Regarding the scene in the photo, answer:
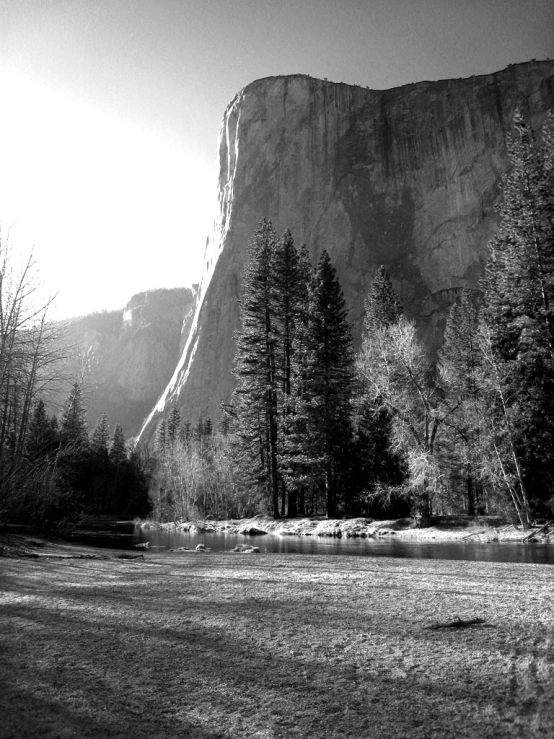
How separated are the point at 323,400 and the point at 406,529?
959cm

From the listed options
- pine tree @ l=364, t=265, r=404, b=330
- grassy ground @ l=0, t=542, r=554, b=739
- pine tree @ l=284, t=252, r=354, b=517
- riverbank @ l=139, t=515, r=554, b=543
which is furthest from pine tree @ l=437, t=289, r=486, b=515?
grassy ground @ l=0, t=542, r=554, b=739

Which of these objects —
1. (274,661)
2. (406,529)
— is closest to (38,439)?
(274,661)

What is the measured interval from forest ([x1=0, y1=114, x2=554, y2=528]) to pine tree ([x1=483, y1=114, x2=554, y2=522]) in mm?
67

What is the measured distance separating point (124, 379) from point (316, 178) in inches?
4012

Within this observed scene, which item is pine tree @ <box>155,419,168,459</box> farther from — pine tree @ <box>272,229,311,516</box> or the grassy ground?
the grassy ground

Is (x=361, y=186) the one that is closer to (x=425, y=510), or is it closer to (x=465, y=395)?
(x=465, y=395)

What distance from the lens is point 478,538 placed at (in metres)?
21.9

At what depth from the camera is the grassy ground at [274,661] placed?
10.5ft

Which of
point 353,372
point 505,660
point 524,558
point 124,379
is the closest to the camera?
point 505,660

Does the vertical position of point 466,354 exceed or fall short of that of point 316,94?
it falls short

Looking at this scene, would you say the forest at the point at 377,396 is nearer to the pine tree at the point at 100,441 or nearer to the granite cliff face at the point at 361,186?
the pine tree at the point at 100,441

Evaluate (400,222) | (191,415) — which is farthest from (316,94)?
(191,415)

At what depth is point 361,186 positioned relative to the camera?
398ft

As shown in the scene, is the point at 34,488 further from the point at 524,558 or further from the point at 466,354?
the point at 466,354
